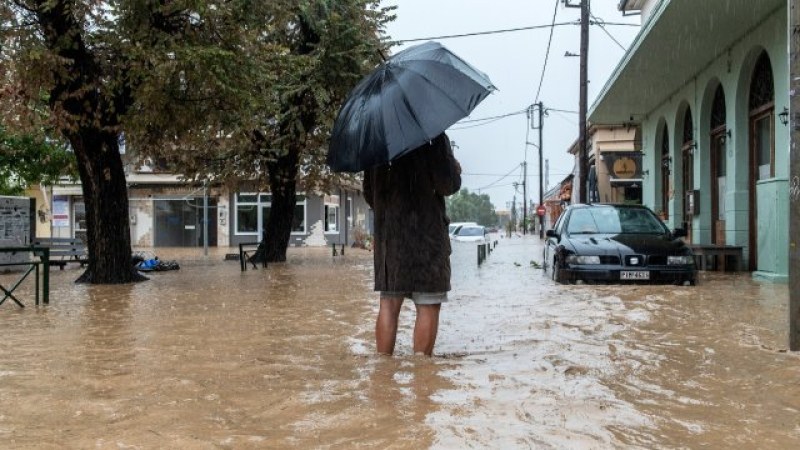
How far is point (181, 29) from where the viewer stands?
12352 mm

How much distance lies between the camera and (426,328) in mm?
4859

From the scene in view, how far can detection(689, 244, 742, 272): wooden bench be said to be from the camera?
43.8ft

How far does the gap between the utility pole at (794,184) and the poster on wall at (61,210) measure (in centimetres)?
4058

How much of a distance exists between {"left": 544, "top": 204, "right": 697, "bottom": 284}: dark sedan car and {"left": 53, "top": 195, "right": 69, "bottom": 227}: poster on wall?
35.2m

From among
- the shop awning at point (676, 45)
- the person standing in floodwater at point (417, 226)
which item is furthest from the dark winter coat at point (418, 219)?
the shop awning at point (676, 45)

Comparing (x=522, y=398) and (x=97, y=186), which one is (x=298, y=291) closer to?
Answer: (x=97, y=186)

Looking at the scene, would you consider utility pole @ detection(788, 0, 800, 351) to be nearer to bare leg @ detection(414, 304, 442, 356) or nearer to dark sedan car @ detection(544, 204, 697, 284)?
bare leg @ detection(414, 304, 442, 356)

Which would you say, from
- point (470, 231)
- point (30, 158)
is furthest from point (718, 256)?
point (470, 231)

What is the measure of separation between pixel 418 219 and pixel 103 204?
396 inches

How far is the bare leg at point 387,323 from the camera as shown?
16.0 ft

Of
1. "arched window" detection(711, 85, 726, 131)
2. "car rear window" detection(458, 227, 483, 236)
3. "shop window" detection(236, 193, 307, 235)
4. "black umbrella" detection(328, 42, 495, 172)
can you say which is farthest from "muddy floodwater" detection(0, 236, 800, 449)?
"car rear window" detection(458, 227, 483, 236)

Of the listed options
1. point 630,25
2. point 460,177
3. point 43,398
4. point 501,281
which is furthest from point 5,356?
point 630,25

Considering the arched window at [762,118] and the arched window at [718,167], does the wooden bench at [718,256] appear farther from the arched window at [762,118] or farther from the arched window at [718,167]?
the arched window at [762,118]

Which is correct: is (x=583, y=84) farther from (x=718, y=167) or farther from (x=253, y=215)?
(x=253, y=215)
